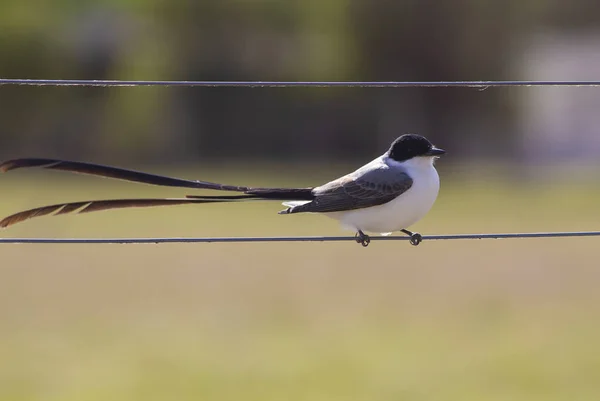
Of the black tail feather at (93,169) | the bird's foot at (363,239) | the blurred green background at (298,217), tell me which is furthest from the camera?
the blurred green background at (298,217)

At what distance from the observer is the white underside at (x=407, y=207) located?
18.0 feet

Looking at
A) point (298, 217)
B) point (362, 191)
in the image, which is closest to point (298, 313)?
point (298, 217)

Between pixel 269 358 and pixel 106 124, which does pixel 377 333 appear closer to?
pixel 269 358

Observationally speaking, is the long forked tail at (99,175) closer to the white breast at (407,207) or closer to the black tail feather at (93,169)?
the black tail feather at (93,169)

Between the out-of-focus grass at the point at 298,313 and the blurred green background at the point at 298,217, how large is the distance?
0.24ft

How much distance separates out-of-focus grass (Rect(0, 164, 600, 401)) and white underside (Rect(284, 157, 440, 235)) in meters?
10.4

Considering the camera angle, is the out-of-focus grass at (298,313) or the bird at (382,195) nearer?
the bird at (382,195)

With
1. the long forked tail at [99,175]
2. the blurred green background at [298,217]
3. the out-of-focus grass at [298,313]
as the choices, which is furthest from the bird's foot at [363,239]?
the out-of-focus grass at [298,313]

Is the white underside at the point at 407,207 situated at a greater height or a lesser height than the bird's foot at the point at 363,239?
greater

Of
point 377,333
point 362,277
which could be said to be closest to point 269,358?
point 377,333

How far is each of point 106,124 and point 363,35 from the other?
366 inches

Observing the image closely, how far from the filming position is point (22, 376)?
1802 cm

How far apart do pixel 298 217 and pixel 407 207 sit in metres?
29.5

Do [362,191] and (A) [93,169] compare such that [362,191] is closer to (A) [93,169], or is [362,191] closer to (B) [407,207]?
(B) [407,207]
